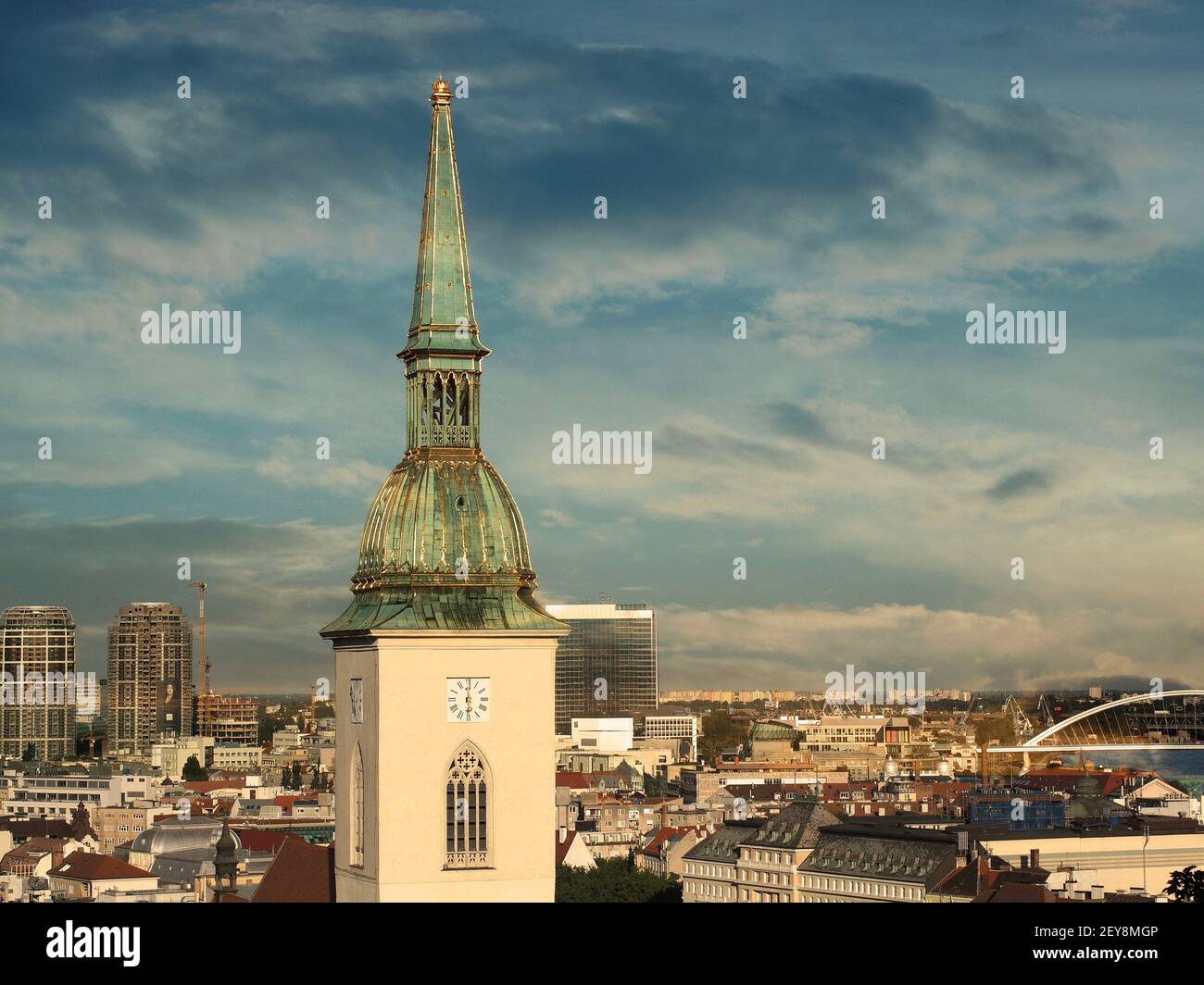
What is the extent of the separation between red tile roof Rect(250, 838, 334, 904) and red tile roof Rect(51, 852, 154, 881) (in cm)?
8512

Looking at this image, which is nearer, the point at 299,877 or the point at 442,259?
the point at 442,259

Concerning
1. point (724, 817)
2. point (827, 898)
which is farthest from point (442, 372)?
point (724, 817)

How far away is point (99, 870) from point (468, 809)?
118 metres

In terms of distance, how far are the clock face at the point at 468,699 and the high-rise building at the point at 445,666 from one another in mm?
26

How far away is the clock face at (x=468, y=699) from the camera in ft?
139

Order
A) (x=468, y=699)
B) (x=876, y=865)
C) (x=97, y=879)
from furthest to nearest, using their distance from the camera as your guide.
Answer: (x=97, y=879) → (x=876, y=865) → (x=468, y=699)

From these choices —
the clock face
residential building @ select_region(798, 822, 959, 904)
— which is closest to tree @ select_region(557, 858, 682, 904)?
residential building @ select_region(798, 822, 959, 904)

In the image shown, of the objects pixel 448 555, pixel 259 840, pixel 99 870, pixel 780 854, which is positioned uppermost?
pixel 448 555

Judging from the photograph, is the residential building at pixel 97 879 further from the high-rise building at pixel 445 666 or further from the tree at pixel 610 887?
the high-rise building at pixel 445 666

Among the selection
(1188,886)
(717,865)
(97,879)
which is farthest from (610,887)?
(1188,886)

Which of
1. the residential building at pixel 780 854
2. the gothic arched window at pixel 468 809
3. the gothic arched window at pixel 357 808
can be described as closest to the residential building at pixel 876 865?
the residential building at pixel 780 854

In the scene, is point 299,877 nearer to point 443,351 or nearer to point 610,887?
point 443,351

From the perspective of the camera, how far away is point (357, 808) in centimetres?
4347
